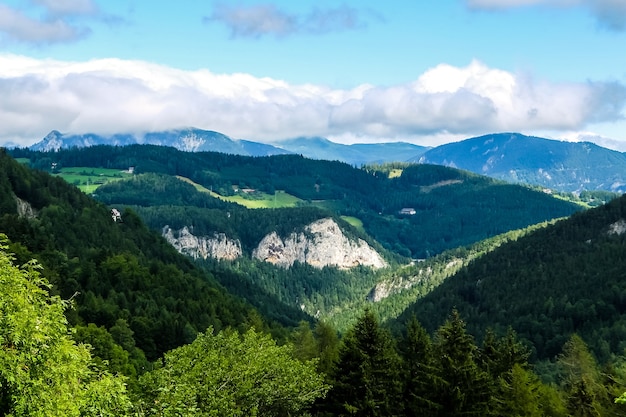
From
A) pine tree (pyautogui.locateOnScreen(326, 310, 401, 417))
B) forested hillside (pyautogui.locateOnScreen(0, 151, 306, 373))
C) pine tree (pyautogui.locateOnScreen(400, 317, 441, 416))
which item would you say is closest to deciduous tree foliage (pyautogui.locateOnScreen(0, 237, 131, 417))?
pine tree (pyautogui.locateOnScreen(326, 310, 401, 417))

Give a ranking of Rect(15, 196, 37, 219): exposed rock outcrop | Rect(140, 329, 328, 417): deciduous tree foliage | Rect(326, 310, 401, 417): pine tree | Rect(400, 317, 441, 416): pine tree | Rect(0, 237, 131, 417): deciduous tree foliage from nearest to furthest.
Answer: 1. Rect(0, 237, 131, 417): deciduous tree foliage
2. Rect(140, 329, 328, 417): deciduous tree foliage
3. Rect(326, 310, 401, 417): pine tree
4. Rect(400, 317, 441, 416): pine tree
5. Rect(15, 196, 37, 219): exposed rock outcrop

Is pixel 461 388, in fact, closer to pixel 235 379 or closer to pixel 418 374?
pixel 418 374

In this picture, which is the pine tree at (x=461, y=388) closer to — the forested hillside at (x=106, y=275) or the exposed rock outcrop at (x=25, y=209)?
the forested hillside at (x=106, y=275)

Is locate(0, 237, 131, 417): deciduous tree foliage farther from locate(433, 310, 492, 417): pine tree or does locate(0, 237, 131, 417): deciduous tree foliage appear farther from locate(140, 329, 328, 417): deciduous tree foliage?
locate(433, 310, 492, 417): pine tree

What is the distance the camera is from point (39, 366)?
86.4 ft

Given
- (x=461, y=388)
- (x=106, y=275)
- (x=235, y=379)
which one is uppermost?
(x=235, y=379)

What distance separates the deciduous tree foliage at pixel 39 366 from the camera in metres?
24.8

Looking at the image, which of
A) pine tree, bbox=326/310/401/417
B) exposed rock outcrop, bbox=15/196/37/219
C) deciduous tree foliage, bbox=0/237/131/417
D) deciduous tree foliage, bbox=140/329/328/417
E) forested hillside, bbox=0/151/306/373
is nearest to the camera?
deciduous tree foliage, bbox=0/237/131/417

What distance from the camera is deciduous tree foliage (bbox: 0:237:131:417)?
24.8 m

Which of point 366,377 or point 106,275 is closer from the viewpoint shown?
point 366,377

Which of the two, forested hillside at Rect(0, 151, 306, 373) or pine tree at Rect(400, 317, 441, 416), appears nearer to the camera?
pine tree at Rect(400, 317, 441, 416)

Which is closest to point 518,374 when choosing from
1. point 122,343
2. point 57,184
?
point 122,343

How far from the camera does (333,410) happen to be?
2456 inches

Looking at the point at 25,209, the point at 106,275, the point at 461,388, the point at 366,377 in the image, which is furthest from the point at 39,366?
the point at 25,209
